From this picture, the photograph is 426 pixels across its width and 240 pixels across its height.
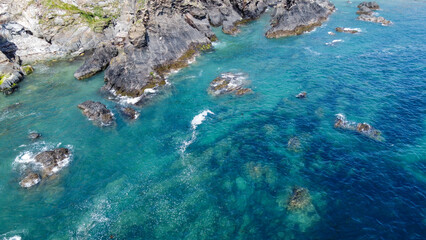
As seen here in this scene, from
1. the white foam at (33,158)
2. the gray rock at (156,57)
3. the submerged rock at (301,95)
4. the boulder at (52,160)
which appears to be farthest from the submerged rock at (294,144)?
the boulder at (52,160)

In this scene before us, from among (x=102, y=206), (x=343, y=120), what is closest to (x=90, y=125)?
(x=102, y=206)

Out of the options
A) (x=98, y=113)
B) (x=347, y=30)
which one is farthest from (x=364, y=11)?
(x=98, y=113)

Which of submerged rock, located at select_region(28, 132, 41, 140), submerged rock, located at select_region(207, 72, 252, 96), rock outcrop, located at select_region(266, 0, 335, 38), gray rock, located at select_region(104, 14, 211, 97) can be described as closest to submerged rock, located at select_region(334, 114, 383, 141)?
submerged rock, located at select_region(207, 72, 252, 96)

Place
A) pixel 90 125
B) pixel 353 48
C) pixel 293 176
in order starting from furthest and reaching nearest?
pixel 353 48, pixel 90 125, pixel 293 176

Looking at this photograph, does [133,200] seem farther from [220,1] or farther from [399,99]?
[220,1]

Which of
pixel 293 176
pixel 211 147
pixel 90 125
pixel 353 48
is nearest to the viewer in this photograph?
pixel 293 176

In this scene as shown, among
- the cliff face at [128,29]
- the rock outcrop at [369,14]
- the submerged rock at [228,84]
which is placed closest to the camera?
the submerged rock at [228,84]

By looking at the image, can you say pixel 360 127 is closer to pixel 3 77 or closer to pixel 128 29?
pixel 128 29

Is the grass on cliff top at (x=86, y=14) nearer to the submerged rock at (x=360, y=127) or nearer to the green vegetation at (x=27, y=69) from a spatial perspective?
the green vegetation at (x=27, y=69)
